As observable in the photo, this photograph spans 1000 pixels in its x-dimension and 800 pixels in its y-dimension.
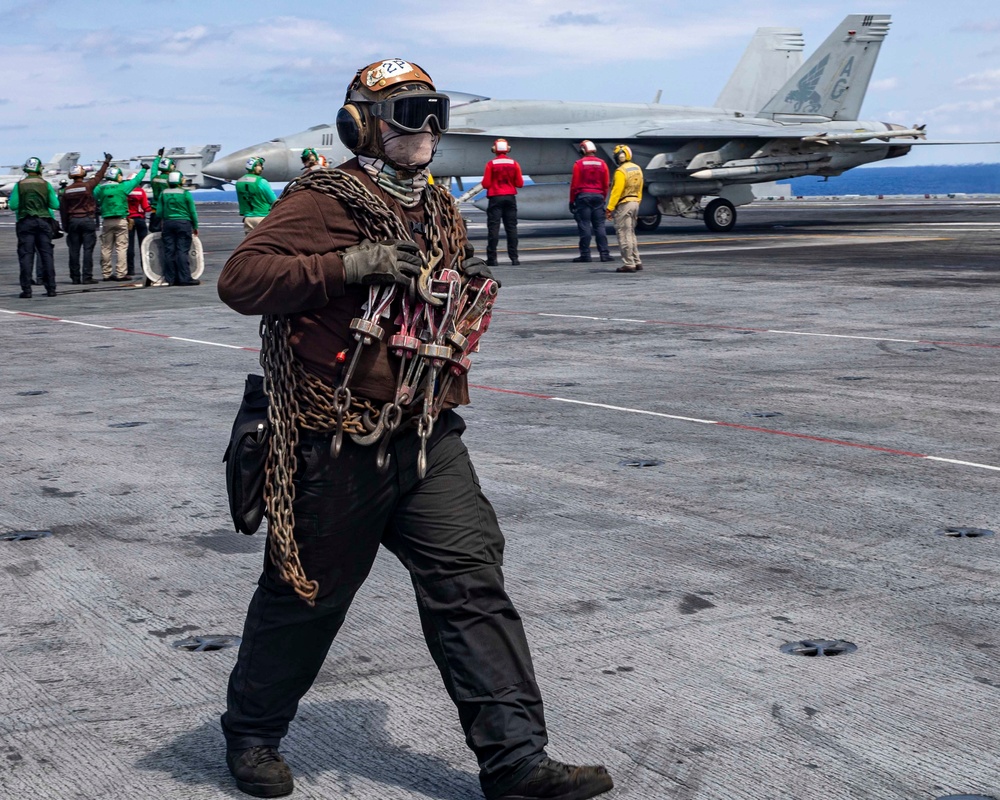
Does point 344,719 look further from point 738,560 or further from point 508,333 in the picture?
point 508,333

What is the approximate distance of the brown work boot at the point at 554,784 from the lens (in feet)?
10.5

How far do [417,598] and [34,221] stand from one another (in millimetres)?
17698

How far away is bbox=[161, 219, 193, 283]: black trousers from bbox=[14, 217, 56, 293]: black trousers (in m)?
1.90

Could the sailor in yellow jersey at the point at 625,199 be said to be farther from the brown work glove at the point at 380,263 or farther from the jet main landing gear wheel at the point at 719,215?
the brown work glove at the point at 380,263

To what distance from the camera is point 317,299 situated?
3.21 m

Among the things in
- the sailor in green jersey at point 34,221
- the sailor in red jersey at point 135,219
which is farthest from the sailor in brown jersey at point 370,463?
the sailor in red jersey at point 135,219

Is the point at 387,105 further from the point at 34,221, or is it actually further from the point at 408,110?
the point at 34,221

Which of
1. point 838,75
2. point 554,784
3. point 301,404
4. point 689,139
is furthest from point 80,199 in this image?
point 838,75

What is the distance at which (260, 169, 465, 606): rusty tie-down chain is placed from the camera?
3264mm

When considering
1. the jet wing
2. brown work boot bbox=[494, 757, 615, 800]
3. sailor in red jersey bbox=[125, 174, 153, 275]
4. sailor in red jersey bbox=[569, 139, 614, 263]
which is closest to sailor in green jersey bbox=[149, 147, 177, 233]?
sailor in red jersey bbox=[125, 174, 153, 275]

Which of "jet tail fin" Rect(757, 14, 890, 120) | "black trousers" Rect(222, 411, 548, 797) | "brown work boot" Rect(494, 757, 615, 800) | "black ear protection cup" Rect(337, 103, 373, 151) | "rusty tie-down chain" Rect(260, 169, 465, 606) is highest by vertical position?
"jet tail fin" Rect(757, 14, 890, 120)

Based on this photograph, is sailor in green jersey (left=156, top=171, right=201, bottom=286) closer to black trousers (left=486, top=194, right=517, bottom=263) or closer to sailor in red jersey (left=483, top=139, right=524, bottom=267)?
sailor in red jersey (left=483, top=139, right=524, bottom=267)

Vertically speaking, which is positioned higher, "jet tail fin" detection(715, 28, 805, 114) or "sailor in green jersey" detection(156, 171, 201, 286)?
"jet tail fin" detection(715, 28, 805, 114)

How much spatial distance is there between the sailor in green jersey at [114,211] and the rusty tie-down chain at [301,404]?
18910mm
